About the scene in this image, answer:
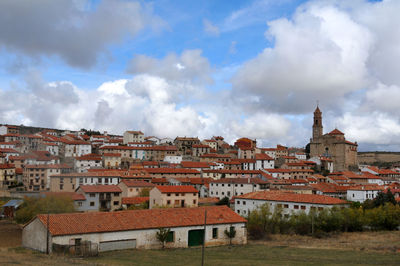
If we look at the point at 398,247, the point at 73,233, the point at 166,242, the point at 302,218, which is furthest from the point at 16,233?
the point at 398,247

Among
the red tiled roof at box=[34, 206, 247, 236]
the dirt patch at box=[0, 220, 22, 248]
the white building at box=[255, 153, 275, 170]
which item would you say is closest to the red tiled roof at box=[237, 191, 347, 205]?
the red tiled roof at box=[34, 206, 247, 236]

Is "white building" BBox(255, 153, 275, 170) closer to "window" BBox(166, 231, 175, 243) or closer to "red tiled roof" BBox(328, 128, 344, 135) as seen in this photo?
"red tiled roof" BBox(328, 128, 344, 135)

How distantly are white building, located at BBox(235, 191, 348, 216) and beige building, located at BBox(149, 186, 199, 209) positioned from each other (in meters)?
6.89

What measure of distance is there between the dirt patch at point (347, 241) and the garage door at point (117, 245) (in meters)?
11.2

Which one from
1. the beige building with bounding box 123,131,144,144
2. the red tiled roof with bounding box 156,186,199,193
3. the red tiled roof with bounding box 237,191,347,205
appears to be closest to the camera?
the red tiled roof with bounding box 237,191,347,205

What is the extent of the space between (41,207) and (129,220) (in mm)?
16515

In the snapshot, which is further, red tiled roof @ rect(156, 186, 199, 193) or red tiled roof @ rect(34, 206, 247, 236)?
red tiled roof @ rect(156, 186, 199, 193)

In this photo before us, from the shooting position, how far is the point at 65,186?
198 ft

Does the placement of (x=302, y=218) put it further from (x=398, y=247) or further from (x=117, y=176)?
(x=117, y=176)

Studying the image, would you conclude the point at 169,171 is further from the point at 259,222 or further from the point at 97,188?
the point at 259,222

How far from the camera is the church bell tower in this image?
116 metres

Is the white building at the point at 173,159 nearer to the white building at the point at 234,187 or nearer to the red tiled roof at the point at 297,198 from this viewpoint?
the white building at the point at 234,187

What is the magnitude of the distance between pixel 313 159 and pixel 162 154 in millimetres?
40044

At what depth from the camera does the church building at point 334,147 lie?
107125mm
